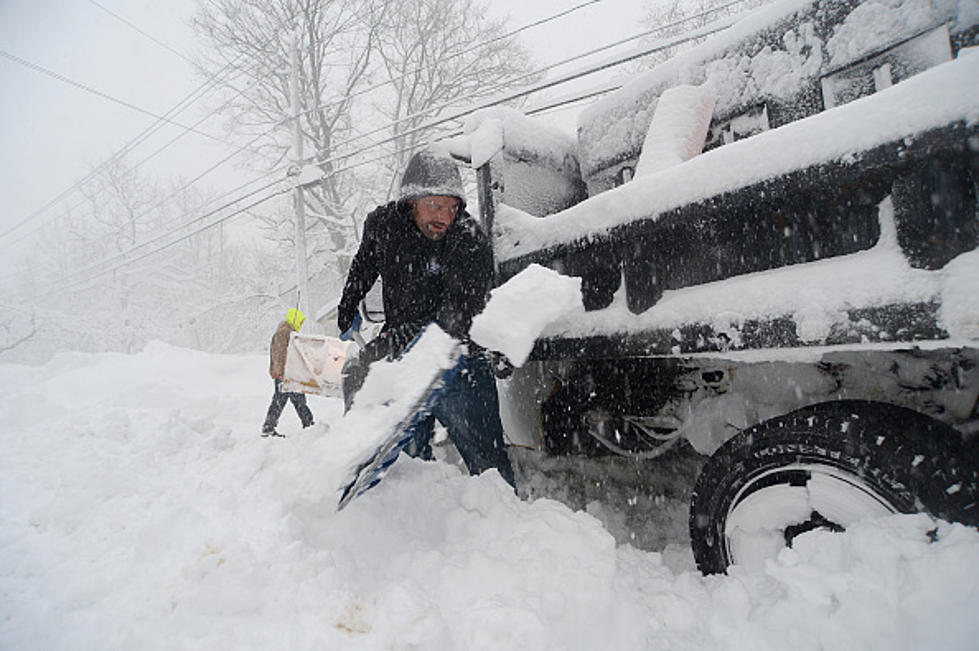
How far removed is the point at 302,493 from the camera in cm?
158

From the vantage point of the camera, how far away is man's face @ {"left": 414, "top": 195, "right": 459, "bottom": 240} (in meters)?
2.39

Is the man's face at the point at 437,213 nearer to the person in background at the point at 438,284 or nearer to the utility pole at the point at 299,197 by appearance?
the person in background at the point at 438,284

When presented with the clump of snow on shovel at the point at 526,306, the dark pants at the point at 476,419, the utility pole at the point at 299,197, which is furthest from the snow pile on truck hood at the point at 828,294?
the utility pole at the point at 299,197

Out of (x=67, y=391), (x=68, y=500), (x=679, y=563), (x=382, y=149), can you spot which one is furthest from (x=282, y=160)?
(x=679, y=563)

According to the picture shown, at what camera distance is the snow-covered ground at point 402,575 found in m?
1.04

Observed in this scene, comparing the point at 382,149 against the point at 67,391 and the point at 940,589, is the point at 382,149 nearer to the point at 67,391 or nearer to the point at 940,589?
the point at 67,391

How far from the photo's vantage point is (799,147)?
47.3 inches

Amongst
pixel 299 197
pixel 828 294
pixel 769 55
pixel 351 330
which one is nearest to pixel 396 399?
pixel 351 330

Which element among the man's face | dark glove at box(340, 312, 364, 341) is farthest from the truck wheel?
dark glove at box(340, 312, 364, 341)

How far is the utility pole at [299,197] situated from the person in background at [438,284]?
41.3 feet

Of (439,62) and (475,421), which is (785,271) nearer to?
(475,421)

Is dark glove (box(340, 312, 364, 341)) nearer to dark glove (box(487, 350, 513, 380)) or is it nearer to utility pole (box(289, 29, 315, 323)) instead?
dark glove (box(487, 350, 513, 380))

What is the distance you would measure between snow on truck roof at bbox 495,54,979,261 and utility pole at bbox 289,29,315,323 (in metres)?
13.8

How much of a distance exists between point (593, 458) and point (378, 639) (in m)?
1.37
